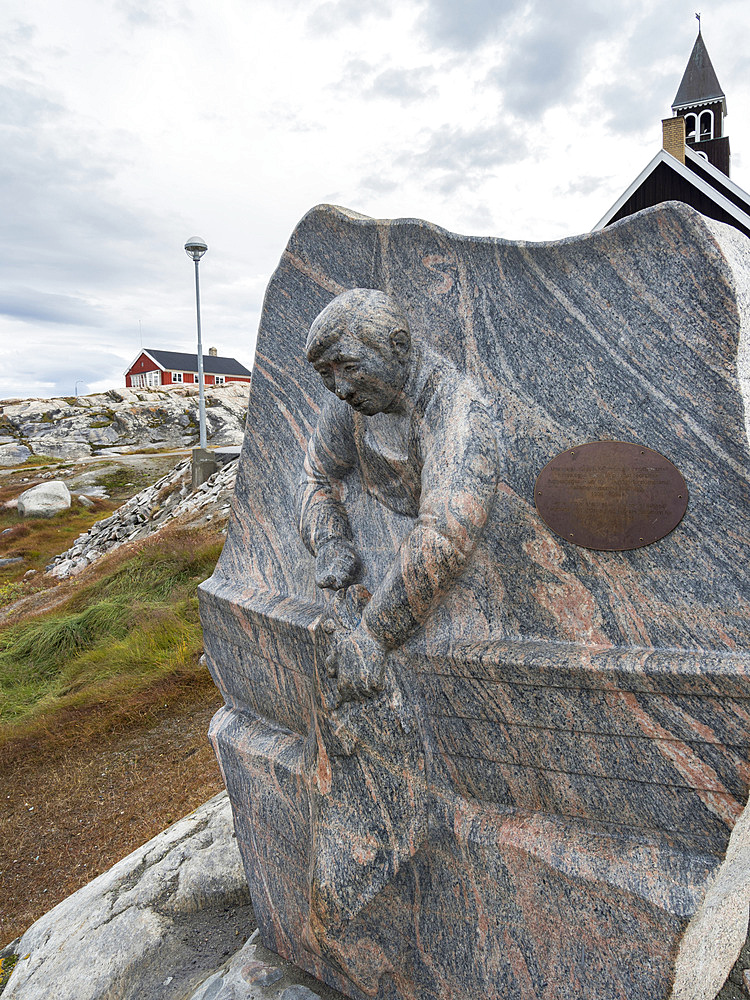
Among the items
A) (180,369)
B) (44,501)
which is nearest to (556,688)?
(44,501)

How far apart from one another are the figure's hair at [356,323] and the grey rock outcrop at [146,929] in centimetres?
247

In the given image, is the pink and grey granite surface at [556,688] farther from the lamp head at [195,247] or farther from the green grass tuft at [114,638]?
the lamp head at [195,247]

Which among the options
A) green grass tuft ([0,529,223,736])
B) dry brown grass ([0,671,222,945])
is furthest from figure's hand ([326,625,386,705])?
green grass tuft ([0,529,223,736])

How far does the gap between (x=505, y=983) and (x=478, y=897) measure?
25cm

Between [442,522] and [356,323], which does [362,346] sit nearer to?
[356,323]

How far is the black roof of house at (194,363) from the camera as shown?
45812mm

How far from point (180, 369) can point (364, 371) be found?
4677 cm

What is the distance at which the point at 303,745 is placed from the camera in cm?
254

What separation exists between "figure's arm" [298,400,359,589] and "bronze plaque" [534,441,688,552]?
0.69 metres

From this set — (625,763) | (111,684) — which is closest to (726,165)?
(111,684)

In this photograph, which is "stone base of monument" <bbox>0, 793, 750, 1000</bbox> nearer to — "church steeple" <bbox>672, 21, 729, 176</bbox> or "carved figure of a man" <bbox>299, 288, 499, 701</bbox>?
"carved figure of a man" <bbox>299, 288, 499, 701</bbox>

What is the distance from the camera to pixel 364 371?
2.04 m

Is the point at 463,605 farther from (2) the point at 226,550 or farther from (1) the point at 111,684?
(1) the point at 111,684

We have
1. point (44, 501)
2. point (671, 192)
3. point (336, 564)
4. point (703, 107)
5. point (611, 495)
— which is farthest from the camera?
point (703, 107)
